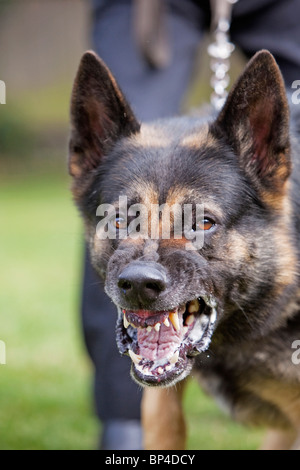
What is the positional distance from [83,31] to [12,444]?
1323 cm

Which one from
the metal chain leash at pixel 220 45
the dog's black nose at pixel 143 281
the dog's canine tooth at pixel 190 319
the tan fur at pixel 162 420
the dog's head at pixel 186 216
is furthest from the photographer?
the metal chain leash at pixel 220 45

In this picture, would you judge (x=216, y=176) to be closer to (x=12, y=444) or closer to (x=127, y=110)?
(x=127, y=110)

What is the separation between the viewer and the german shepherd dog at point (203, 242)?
2.68m

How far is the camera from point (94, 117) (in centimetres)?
321

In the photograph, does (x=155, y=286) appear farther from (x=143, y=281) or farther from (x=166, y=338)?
(x=166, y=338)

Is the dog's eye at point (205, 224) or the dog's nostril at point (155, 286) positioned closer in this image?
the dog's nostril at point (155, 286)

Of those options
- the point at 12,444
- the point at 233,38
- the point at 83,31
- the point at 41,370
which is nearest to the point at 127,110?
the point at 233,38

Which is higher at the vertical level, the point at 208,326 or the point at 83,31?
the point at 83,31

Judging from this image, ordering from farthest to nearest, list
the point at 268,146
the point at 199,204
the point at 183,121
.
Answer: the point at 183,121, the point at 268,146, the point at 199,204

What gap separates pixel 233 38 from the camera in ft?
12.4
